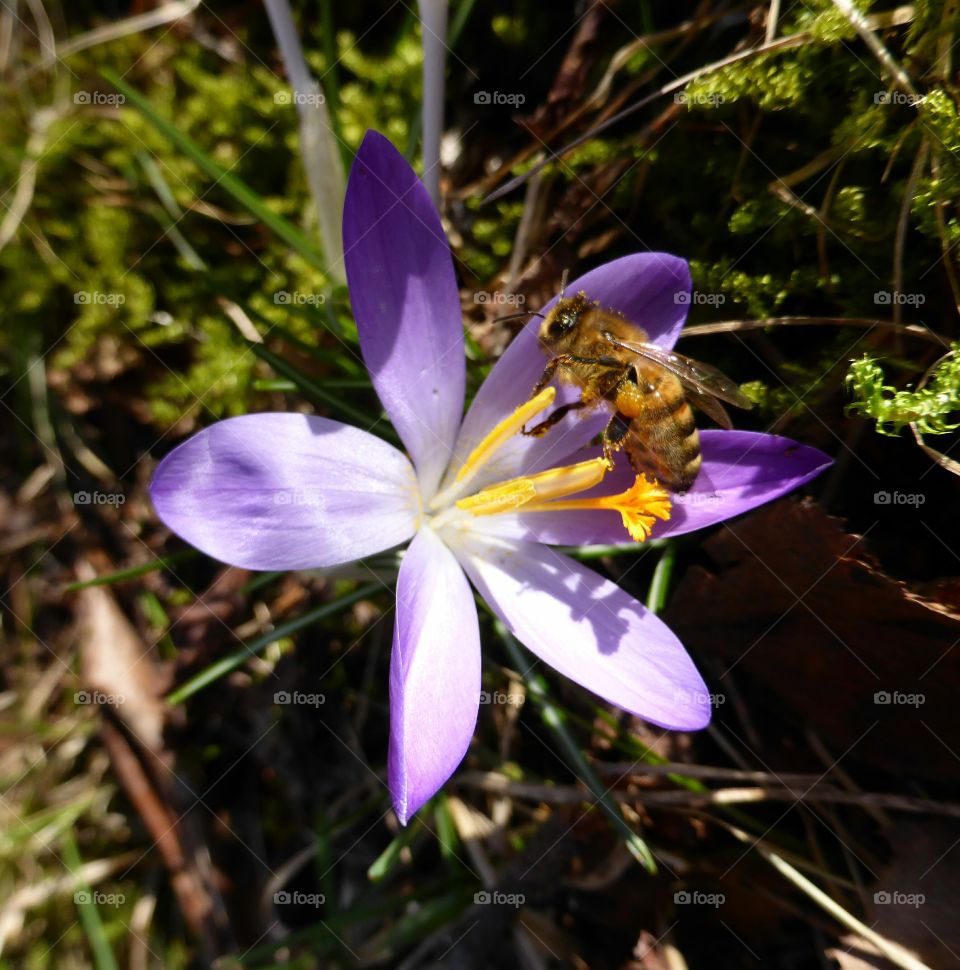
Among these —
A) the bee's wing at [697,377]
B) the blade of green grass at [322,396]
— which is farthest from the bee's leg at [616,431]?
the blade of green grass at [322,396]

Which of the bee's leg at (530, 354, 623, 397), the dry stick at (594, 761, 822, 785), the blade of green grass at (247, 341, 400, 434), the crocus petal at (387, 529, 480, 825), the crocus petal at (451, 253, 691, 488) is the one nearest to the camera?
the crocus petal at (387, 529, 480, 825)

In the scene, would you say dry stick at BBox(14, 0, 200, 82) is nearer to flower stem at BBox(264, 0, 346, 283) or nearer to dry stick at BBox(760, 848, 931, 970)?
flower stem at BBox(264, 0, 346, 283)

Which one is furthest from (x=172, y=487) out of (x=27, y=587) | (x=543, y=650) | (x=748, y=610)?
(x=27, y=587)

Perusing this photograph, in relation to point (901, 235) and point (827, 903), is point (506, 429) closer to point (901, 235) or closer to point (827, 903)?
point (901, 235)

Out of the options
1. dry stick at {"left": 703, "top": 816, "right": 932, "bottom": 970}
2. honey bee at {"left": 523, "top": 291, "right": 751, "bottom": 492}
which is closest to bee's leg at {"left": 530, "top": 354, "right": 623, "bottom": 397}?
honey bee at {"left": 523, "top": 291, "right": 751, "bottom": 492}

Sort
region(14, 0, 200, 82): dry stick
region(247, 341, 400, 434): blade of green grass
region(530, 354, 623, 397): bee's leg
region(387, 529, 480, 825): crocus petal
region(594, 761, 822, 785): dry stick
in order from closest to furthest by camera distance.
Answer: region(387, 529, 480, 825): crocus petal
region(530, 354, 623, 397): bee's leg
region(247, 341, 400, 434): blade of green grass
region(594, 761, 822, 785): dry stick
region(14, 0, 200, 82): dry stick

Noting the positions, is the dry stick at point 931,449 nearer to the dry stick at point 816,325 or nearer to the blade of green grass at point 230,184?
the dry stick at point 816,325

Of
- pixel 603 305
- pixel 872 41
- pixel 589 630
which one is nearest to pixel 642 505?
pixel 589 630
